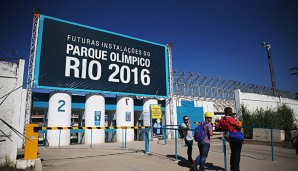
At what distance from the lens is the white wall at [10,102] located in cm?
620

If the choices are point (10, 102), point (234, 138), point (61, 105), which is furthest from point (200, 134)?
point (61, 105)

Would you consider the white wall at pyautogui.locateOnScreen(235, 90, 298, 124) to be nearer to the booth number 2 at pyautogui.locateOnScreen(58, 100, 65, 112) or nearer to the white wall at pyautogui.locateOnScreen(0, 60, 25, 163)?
the booth number 2 at pyautogui.locateOnScreen(58, 100, 65, 112)

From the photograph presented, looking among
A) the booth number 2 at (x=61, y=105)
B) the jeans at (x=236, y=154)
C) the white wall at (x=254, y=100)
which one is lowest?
the jeans at (x=236, y=154)

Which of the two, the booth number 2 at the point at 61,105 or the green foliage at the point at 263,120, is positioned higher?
the booth number 2 at the point at 61,105

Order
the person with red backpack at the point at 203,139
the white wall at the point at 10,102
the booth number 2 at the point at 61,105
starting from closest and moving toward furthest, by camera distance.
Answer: the person with red backpack at the point at 203,139, the white wall at the point at 10,102, the booth number 2 at the point at 61,105

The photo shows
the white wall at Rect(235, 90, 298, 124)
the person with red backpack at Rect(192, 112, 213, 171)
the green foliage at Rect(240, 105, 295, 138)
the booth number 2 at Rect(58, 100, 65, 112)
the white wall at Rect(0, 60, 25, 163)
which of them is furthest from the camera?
the white wall at Rect(235, 90, 298, 124)

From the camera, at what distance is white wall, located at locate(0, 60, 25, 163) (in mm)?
6203

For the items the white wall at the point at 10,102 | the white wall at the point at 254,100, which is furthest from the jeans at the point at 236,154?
the white wall at the point at 254,100

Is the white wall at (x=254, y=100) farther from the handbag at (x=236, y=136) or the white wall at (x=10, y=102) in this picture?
the white wall at (x=10, y=102)

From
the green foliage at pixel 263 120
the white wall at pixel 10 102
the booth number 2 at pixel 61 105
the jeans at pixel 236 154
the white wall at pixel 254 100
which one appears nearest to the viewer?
the jeans at pixel 236 154

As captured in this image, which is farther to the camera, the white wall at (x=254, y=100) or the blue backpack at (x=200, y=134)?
the white wall at (x=254, y=100)

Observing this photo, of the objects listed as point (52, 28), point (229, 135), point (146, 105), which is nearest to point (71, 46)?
point (52, 28)

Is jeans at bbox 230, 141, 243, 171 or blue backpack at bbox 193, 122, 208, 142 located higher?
blue backpack at bbox 193, 122, 208, 142

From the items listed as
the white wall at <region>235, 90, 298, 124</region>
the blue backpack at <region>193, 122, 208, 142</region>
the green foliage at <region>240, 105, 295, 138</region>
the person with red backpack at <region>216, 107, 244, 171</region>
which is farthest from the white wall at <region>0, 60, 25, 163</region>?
the white wall at <region>235, 90, 298, 124</region>
